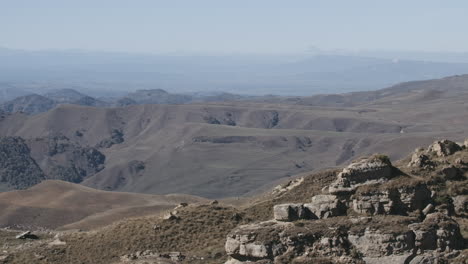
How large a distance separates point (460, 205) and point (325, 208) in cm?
611

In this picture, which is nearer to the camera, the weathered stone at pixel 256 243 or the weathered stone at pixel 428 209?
the weathered stone at pixel 256 243

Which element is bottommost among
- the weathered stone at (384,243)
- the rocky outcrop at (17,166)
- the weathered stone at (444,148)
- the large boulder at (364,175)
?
the rocky outcrop at (17,166)

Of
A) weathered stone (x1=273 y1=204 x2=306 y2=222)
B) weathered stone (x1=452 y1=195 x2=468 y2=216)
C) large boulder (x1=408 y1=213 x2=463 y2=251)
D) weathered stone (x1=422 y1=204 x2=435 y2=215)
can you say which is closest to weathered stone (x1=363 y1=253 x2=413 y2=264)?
large boulder (x1=408 y1=213 x2=463 y2=251)

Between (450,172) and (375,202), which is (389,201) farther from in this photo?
(450,172)

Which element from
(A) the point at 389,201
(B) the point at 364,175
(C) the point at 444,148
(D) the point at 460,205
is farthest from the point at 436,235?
(C) the point at 444,148

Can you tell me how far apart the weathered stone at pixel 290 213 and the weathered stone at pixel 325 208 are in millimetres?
246

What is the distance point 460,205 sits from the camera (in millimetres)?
23438

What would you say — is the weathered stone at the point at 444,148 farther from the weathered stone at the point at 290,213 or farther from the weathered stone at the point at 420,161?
the weathered stone at the point at 290,213

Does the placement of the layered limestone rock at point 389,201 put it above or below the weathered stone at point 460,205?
above

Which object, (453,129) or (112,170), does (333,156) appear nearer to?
(453,129)

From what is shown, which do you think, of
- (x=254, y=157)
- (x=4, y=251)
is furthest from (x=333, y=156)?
(x=4, y=251)

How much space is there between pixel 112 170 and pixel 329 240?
159 metres

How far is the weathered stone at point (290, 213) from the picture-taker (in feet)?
64.1

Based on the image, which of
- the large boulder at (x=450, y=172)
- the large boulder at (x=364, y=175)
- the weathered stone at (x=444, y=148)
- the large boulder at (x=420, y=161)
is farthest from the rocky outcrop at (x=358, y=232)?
the weathered stone at (x=444, y=148)
